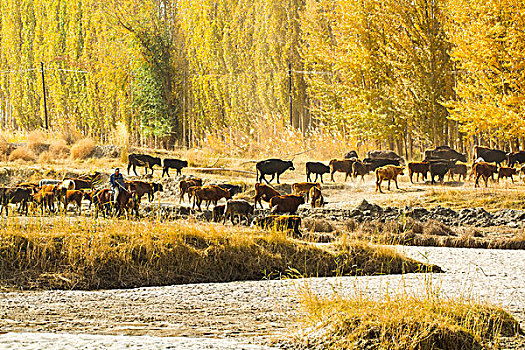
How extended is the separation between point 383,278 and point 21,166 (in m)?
20.9

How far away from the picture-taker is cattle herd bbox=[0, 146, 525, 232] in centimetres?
1606

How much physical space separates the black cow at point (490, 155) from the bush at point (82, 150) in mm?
17620

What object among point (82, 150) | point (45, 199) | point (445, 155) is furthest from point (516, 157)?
point (82, 150)

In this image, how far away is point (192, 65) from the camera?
4494 centimetres

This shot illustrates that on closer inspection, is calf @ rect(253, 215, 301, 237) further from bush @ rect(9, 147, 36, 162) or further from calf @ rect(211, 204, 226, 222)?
bush @ rect(9, 147, 36, 162)

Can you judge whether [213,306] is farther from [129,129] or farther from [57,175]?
[129,129]

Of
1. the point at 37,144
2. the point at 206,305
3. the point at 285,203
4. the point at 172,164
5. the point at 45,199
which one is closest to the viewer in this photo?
the point at 206,305

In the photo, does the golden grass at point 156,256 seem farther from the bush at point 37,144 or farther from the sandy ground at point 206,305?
the bush at point 37,144

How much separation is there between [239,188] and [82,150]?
13205 mm

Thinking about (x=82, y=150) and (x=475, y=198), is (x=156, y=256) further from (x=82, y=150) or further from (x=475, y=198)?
(x=82, y=150)

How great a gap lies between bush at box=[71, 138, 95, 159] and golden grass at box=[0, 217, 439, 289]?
69.3ft

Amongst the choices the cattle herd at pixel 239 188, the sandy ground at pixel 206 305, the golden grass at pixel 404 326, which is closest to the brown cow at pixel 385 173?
the cattle herd at pixel 239 188

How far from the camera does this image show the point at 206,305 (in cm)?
927

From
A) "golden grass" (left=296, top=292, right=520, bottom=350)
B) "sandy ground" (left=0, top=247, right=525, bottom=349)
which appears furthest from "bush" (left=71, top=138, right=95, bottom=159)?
"golden grass" (left=296, top=292, right=520, bottom=350)
